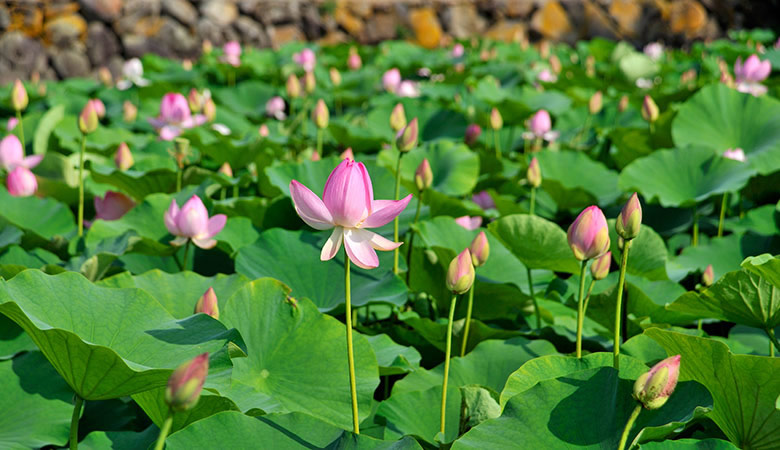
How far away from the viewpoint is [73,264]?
154 centimetres

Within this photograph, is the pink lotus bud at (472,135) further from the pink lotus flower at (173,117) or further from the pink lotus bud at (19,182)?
the pink lotus bud at (19,182)

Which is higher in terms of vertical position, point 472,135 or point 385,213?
point 385,213

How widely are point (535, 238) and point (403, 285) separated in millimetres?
279

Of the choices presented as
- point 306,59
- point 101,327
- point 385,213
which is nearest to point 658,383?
point 385,213

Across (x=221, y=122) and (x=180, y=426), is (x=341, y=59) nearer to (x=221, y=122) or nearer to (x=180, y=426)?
(x=221, y=122)

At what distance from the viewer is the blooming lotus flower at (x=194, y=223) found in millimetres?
1468

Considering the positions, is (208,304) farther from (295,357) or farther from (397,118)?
(397,118)

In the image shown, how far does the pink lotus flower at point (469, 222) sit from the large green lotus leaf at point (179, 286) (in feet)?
1.91

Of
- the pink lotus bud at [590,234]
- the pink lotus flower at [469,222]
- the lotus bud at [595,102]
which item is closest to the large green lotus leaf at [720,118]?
the lotus bud at [595,102]

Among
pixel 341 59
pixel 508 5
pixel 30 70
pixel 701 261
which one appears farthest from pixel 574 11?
pixel 701 261

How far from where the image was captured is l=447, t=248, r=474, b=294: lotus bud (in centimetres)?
107

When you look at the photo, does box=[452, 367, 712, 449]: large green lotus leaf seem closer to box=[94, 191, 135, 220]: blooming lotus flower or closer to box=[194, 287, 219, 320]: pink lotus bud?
box=[194, 287, 219, 320]: pink lotus bud

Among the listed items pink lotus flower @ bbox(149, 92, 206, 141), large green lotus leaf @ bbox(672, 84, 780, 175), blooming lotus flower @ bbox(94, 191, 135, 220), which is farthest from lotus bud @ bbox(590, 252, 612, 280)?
pink lotus flower @ bbox(149, 92, 206, 141)

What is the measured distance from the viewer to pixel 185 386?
0.67 meters
